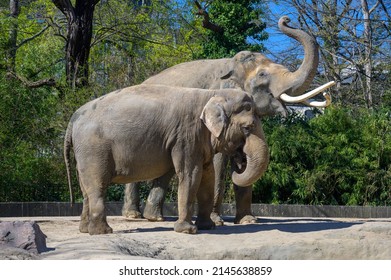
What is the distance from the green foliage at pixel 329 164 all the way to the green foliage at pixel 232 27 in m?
4.99

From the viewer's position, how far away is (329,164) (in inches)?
707

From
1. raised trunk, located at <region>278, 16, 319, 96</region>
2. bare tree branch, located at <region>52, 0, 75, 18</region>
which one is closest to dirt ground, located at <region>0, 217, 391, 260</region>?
raised trunk, located at <region>278, 16, 319, 96</region>

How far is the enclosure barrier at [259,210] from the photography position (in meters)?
15.8

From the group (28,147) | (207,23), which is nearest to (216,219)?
(28,147)

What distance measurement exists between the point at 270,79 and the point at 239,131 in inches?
84.7

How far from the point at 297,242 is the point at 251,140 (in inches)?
60.5

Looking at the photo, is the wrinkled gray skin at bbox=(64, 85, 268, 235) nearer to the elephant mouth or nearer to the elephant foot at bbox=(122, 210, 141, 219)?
the elephant mouth

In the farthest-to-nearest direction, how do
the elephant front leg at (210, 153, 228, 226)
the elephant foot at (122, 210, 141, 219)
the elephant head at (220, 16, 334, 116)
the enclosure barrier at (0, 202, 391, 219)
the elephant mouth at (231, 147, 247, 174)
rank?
the enclosure barrier at (0, 202, 391, 219)
the elephant foot at (122, 210, 141, 219)
the elephant head at (220, 16, 334, 116)
the elephant front leg at (210, 153, 228, 226)
the elephant mouth at (231, 147, 247, 174)

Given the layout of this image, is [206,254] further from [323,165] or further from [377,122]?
[377,122]

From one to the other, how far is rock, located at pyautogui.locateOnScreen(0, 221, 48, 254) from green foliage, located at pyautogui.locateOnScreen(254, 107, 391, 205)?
8.90 metres

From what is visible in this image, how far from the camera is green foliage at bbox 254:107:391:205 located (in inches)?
698

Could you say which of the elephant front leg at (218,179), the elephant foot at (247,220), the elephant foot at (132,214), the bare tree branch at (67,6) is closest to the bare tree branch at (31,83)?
the bare tree branch at (67,6)

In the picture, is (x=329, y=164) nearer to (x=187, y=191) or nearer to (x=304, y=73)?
(x=304, y=73)

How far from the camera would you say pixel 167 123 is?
1133 centimetres
